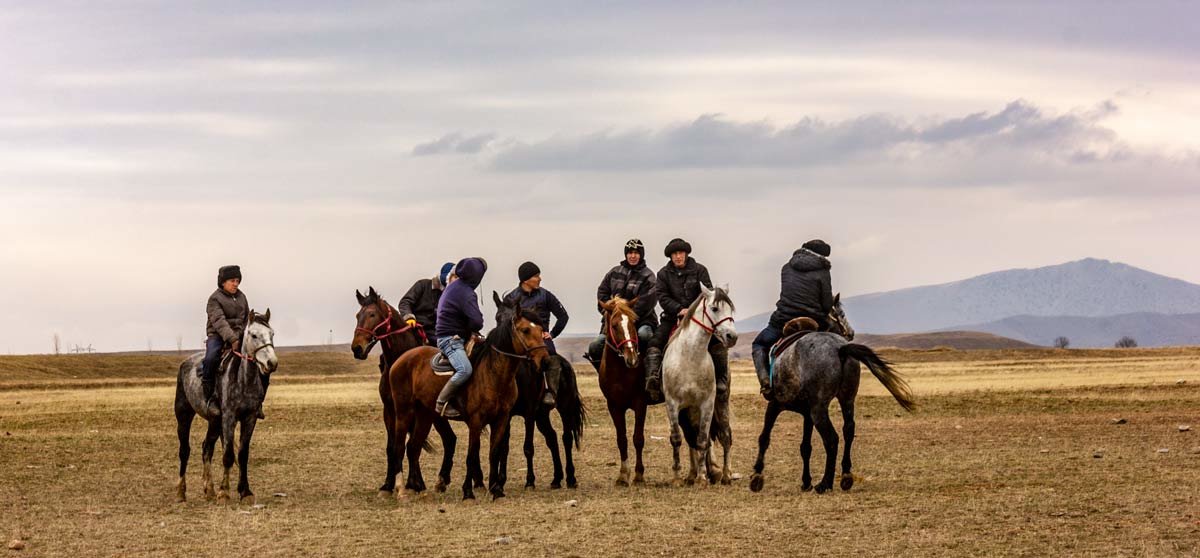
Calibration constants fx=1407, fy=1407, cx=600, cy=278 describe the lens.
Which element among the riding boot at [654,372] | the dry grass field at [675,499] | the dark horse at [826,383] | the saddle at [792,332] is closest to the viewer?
the dry grass field at [675,499]

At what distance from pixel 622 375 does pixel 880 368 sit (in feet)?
11.6

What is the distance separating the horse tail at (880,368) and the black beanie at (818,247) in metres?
1.58

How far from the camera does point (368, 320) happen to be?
1834cm

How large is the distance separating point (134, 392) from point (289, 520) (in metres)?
48.8

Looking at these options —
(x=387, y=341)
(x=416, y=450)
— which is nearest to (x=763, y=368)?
(x=416, y=450)

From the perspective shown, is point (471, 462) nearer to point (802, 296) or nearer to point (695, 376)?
point (695, 376)

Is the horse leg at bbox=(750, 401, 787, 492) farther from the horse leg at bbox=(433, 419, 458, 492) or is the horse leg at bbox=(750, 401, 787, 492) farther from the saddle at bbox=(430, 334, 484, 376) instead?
the horse leg at bbox=(433, 419, 458, 492)

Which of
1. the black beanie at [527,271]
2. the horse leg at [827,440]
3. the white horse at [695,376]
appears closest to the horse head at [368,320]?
the black beanie at [527,271]

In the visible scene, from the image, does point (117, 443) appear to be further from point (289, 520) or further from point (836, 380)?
point (836, 380)

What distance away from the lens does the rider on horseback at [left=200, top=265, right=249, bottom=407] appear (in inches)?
692

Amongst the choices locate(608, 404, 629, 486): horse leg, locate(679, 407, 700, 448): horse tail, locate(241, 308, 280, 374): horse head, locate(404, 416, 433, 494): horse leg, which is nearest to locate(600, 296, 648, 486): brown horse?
locate(608, 404, 629, 486): horse leg

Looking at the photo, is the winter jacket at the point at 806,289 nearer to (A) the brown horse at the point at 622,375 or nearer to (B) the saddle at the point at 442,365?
(A) the brown horse at the point at 622,375

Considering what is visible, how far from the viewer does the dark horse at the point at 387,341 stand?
18.0 meters

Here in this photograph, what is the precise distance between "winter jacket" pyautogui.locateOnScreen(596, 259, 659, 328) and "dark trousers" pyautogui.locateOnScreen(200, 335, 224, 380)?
4.96m
